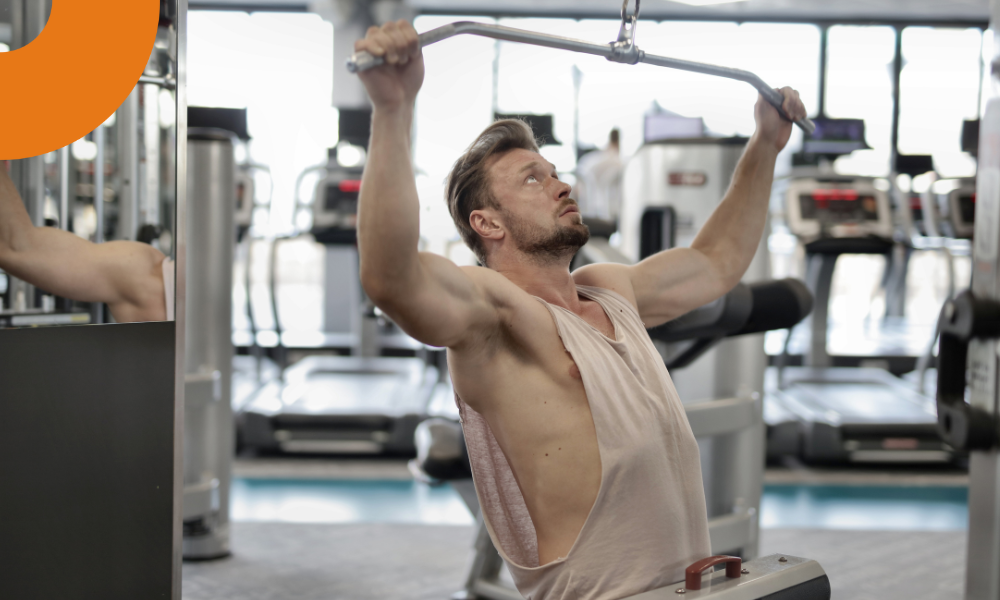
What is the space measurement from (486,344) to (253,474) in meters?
3.40

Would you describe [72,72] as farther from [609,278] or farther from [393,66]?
[609,278]

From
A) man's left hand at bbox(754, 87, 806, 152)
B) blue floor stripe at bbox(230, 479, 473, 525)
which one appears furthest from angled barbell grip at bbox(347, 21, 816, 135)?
blue floor stripe at bbox(230, 479, 473, 525)

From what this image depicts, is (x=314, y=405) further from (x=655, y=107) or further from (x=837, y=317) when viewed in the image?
(x=837, y=317)

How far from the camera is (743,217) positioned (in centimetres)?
168

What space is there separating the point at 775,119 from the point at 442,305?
0.91 m

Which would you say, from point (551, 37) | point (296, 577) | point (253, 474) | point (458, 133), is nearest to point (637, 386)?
point (551, 37)

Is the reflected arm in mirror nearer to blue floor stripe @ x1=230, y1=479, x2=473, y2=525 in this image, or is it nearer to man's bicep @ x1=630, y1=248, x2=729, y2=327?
man's bicep @ x1=630, y1=248, x2=729, y2=327

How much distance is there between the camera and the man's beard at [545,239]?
140 centimetres

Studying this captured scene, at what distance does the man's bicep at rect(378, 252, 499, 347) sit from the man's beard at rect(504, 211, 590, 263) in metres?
0.19

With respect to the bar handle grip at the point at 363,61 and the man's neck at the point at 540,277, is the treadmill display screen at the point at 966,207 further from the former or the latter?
the bar handle grip at the point at 363,61

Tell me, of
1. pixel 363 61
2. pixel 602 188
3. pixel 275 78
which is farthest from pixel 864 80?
pixel 363 61

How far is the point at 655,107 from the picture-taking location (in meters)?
7.82

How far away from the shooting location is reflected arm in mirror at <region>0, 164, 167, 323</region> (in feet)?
3.67

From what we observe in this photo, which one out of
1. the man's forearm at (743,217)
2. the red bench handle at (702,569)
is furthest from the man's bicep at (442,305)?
the man's forearm at (743,217)
